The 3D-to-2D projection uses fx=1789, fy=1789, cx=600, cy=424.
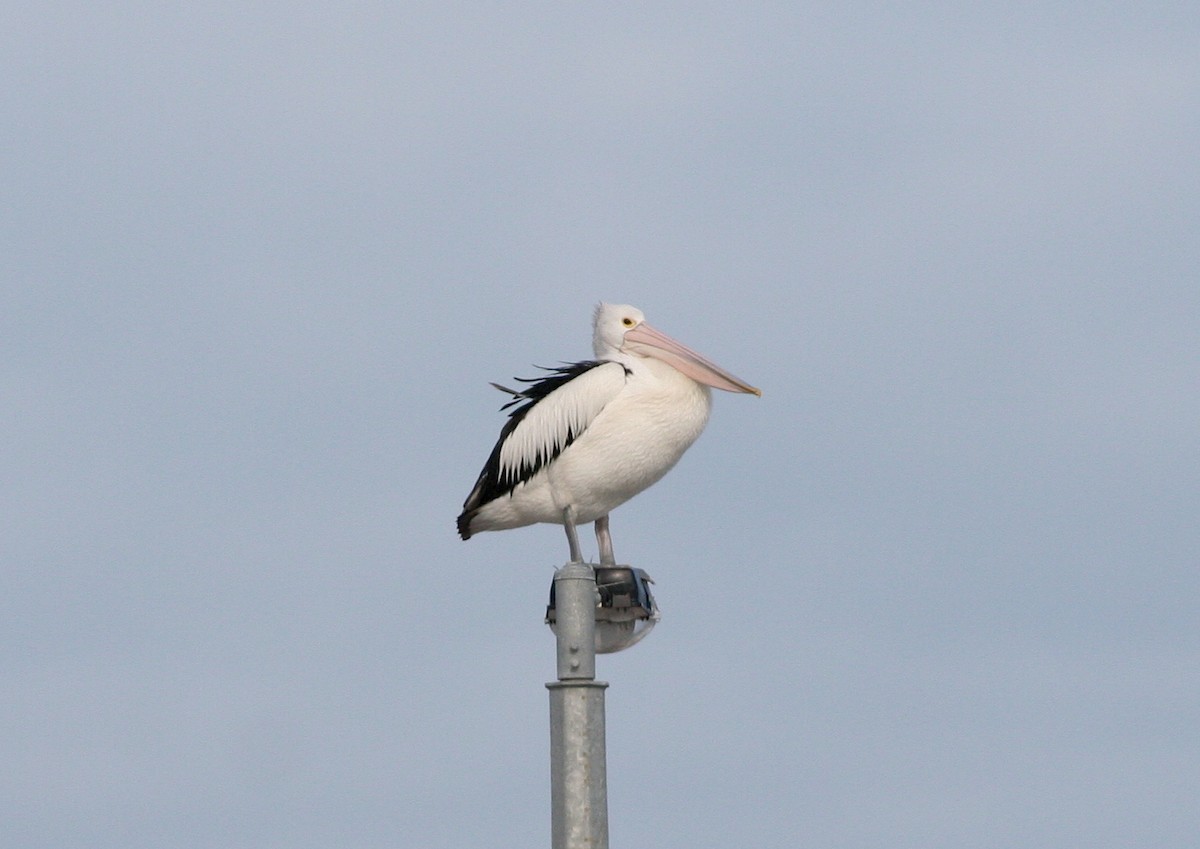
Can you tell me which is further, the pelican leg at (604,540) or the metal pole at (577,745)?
the pelican leg at (604,540)

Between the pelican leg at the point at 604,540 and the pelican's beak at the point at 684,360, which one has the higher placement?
the pelican's beak at the point at 684,360

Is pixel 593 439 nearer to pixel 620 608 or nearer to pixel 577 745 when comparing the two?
pixel 620 608

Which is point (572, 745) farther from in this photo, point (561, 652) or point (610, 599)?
point (610, 599)

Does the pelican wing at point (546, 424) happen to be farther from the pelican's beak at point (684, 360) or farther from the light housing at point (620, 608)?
the light housing at point (620, 608)

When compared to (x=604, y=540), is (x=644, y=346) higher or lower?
higher

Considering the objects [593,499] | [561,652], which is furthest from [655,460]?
[561,652]

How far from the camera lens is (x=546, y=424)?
29.8 ft

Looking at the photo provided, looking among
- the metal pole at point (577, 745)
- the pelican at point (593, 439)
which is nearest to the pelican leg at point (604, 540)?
the pelican at point (593, 439)

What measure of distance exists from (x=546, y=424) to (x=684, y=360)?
819 mm

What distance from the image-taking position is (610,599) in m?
7.50

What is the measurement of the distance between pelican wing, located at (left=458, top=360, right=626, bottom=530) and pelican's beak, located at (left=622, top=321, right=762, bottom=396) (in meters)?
0.29

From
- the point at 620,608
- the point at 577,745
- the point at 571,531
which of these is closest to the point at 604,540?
the point at 571,531

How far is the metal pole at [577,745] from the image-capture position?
246 inches

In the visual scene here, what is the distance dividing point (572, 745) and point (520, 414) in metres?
3.32
